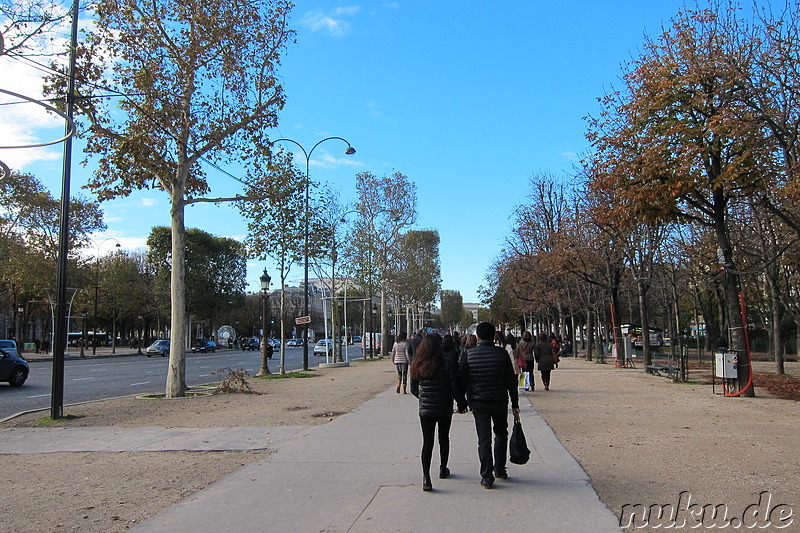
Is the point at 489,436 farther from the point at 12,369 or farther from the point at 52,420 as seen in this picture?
the point at 12,369

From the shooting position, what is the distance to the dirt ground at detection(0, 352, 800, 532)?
6082mm

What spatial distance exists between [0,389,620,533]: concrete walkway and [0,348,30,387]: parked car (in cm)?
1218

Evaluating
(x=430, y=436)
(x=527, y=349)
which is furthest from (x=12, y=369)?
(x=430, y=436)

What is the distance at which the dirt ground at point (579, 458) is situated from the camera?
20.0 feet

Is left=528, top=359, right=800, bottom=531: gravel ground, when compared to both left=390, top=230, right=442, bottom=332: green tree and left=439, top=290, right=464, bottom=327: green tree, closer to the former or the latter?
left=390, top=230, right=442, bottom=332: green tree

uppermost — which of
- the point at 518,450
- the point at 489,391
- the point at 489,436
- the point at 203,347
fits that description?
the point at 489,391

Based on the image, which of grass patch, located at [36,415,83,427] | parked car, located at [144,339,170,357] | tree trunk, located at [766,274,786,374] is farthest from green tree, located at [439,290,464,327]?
grass patch, located at [36,415,83,427]

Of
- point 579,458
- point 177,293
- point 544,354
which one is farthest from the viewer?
point 544,354

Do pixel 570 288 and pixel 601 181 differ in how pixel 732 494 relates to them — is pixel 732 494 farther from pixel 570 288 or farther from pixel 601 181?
pixel 570 288

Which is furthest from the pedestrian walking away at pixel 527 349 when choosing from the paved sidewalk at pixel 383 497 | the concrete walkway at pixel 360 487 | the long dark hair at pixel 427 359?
the long dark hair at pixel 427 359

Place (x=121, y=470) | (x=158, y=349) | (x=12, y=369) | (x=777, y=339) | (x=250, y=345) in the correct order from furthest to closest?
(x=250, y=345), (x=158, y=349), (x=777, y=339), (x=12, y=369), (x=121, y=470)

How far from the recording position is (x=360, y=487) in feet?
21.7

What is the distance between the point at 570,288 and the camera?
43.8 m

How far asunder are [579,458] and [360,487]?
121 inches
